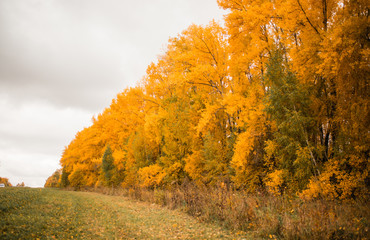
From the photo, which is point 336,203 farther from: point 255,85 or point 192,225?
point 255,85

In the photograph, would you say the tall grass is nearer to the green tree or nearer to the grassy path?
the grassy path

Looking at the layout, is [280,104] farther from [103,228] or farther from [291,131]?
[103,228]

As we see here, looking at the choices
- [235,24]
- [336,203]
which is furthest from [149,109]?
[336,203]

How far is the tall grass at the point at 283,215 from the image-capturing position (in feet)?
17.7

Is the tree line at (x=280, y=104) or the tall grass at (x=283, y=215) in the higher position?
the tree line at (x=280, y=104)

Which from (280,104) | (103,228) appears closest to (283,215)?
(280,104)

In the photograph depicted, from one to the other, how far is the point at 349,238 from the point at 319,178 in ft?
8.25

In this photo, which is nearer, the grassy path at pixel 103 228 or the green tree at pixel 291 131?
the grassy path at pixel 103 228

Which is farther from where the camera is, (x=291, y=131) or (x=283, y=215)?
(x=291, y=131)

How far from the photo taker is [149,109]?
20.1 metres

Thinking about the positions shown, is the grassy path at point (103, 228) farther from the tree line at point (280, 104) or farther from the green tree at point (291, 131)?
the green tree at point (291, 131)

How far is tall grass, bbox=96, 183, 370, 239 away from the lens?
17.7 feet

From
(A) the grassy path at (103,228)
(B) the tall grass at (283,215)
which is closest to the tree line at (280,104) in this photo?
(B) the tall grass at (283,215)

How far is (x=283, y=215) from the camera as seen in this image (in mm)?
7148
